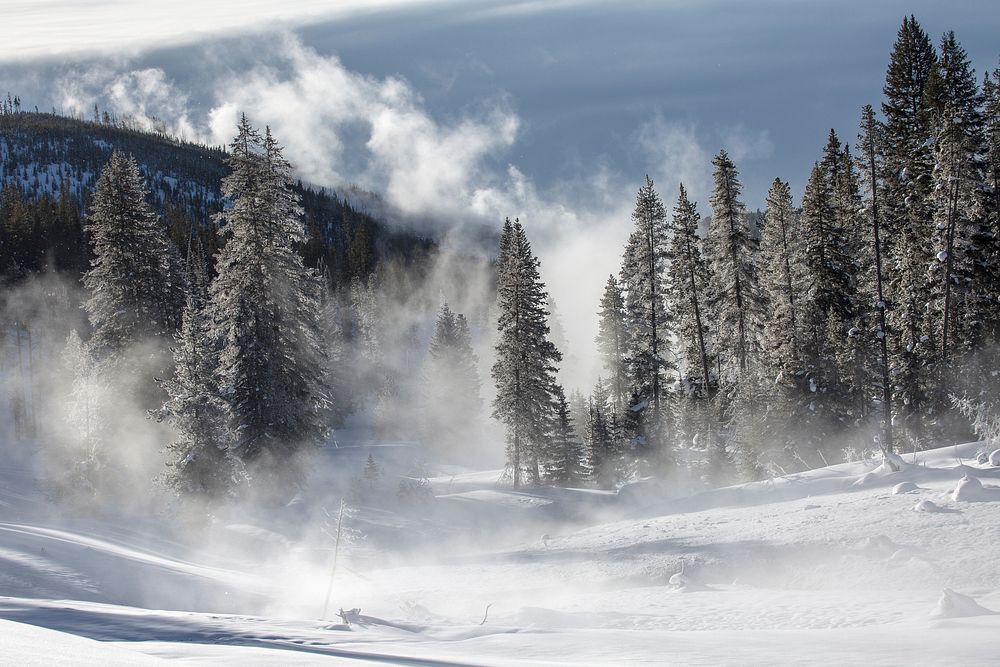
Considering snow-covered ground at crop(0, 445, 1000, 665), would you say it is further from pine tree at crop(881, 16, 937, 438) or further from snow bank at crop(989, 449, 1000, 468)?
pine tree at crop(881, 16, 937, 438)

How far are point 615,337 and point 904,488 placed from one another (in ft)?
143

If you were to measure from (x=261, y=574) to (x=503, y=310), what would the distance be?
74.7 ft

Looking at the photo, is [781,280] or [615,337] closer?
[781,280]

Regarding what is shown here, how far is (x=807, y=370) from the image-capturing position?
32.5m

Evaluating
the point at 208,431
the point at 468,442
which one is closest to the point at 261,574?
the point at 208,431

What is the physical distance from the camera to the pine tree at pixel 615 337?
5819 centimetres

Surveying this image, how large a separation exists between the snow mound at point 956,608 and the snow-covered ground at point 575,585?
0.11 ft

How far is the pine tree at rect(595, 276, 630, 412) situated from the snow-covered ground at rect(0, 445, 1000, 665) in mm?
31490

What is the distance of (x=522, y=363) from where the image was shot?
38656 mm

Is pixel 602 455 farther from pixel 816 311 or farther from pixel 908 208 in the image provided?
pixel 908 208

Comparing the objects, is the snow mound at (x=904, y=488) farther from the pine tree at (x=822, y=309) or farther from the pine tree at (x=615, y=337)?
the pine tree at (x=615, y=337)

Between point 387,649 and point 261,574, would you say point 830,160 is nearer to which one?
point 261,574

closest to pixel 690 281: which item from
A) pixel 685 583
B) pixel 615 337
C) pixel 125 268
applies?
pixel 615 337

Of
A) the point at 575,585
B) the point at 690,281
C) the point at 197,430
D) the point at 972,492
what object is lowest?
the point at 575,585
